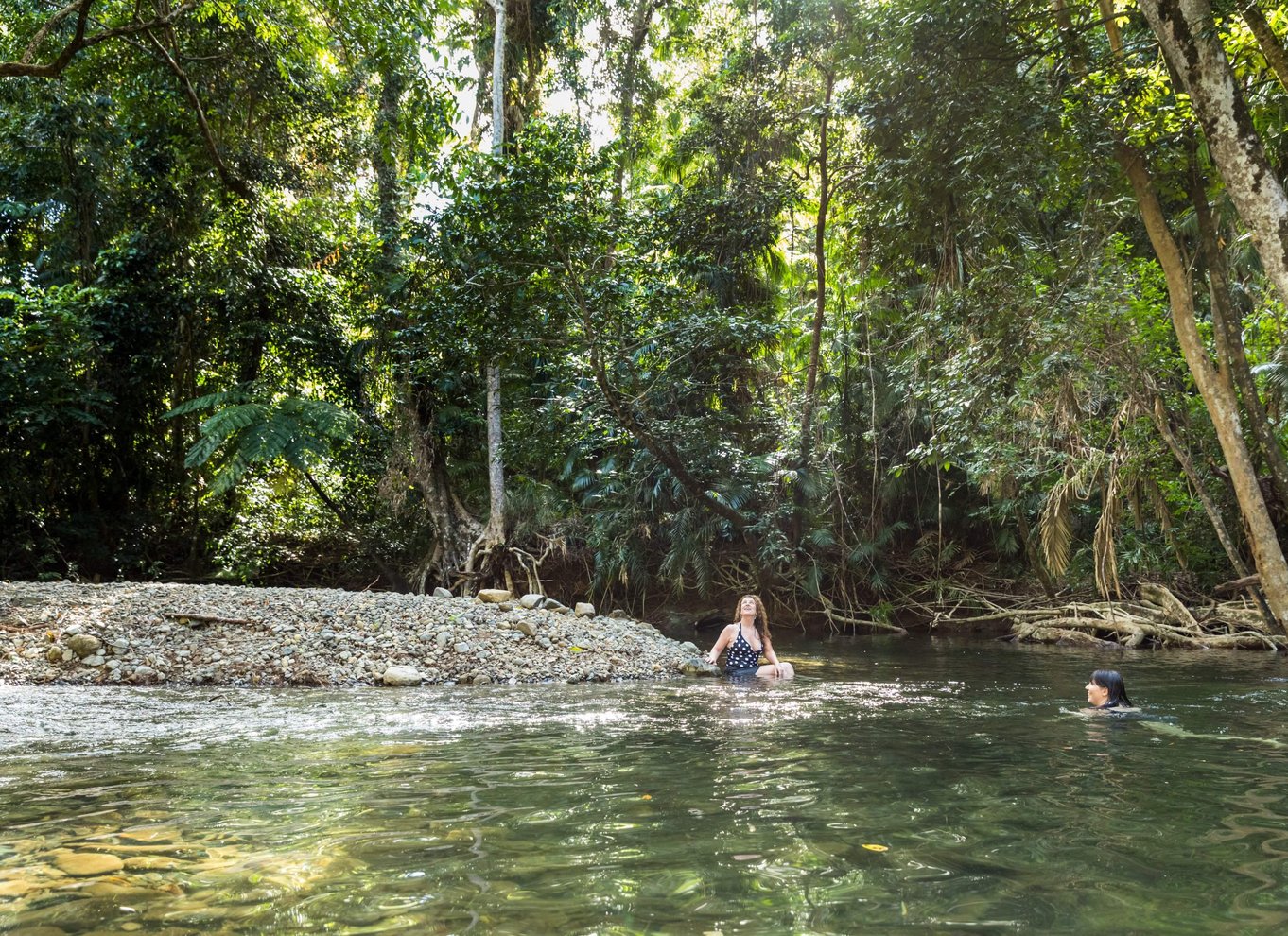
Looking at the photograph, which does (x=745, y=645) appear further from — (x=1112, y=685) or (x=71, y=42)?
(x=71, y=42)

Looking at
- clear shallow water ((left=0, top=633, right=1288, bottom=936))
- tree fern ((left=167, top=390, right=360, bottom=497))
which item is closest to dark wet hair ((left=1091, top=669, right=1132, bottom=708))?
clear shallow water ((left=0, top=633, right=1288, bottom=936))

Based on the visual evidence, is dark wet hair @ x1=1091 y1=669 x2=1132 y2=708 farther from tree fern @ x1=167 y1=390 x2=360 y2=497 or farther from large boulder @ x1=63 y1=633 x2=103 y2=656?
tree fern @ x1=167 y1=390 x2=360 y2=497

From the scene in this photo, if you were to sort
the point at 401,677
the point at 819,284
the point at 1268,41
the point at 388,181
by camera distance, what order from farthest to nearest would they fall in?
the point at 388,181 < the point at 819,284 < the point at 401,677 < the point at 1268,41

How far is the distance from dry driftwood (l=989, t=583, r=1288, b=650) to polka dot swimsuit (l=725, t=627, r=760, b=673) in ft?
24.0

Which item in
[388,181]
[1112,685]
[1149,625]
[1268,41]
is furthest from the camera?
[388,181]

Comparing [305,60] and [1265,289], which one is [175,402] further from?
[1265,289]

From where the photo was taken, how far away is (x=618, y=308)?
14.9 metres

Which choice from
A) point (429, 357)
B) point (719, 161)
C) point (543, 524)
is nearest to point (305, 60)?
point (429, 357)

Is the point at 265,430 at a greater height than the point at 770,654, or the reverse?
the point at 265,430

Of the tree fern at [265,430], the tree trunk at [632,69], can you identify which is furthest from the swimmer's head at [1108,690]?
the tree trunk at [632,69]

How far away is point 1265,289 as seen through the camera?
11547mm

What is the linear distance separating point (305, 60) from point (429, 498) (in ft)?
28.7

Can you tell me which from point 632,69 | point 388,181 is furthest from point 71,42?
point 632,69

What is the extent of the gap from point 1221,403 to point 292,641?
33.0 ft
